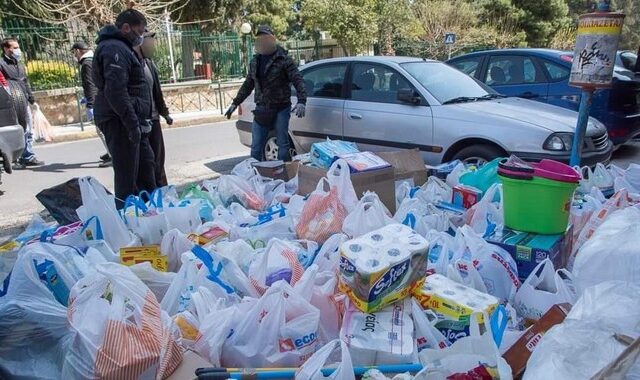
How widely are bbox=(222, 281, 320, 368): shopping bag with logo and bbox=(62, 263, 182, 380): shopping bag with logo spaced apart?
0.21 m

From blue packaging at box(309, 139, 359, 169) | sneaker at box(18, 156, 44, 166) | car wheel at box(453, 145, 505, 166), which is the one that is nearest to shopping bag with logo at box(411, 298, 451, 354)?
blue packaging at box(309, 139, 359, 169)

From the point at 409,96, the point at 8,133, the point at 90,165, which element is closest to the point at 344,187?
the point at 409,96

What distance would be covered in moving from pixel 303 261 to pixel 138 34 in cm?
249

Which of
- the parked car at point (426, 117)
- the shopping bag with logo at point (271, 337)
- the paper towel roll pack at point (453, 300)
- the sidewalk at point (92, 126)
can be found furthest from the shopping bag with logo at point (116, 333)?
the sidewalk at point (92, 126)

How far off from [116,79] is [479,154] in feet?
10.3

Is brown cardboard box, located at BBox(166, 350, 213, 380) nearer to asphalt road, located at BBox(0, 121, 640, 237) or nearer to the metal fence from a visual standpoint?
asphalt road, located at BBox(0, 121, 640, 237)

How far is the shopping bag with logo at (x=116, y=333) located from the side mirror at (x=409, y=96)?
371 centimetres

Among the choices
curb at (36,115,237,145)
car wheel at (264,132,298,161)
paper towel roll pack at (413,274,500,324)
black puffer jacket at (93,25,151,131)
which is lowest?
curb at (36,115,237,145)

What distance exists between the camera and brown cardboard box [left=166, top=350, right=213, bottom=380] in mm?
1645

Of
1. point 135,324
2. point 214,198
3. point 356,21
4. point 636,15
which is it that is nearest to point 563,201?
point 135,324

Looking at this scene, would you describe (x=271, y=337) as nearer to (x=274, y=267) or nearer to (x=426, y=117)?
(x=274, y=267)

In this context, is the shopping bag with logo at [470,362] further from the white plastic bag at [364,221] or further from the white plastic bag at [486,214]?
the white plastic bag at [486,214]

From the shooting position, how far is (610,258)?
1.81 metres

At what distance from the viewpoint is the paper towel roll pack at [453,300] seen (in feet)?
6.02
